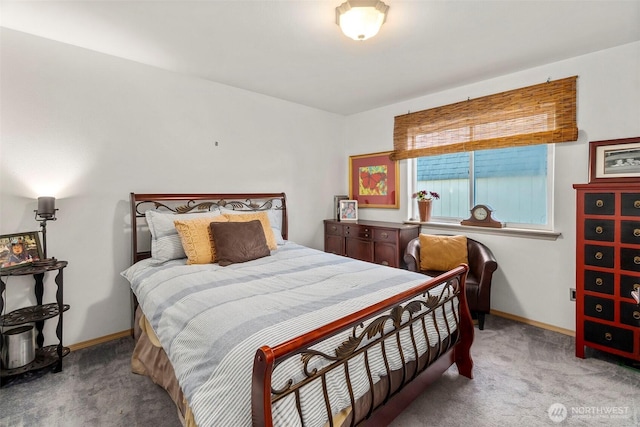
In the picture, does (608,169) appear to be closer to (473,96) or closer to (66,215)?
(473,96)

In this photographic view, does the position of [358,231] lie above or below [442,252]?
above

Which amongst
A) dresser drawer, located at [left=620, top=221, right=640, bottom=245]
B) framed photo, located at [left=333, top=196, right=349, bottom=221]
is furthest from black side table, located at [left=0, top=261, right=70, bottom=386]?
dresser drawer, located at [left=620, top=221, right=640, bottom=245]

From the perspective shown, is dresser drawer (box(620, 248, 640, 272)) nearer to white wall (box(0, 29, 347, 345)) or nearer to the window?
the window

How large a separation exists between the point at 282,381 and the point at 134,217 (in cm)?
235

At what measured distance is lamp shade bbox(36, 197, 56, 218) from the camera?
2270 millimetres

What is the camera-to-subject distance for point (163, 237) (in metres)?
2.64

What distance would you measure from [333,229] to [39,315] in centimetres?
310

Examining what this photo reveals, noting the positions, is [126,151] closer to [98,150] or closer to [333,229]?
[98,150]

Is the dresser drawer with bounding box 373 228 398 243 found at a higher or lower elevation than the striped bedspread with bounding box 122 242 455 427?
higher

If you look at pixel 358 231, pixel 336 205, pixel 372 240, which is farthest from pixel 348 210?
pixel 372 240

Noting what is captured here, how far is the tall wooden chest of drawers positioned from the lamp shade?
394cm

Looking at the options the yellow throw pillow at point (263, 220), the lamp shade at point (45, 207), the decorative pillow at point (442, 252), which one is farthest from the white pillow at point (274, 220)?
the decorative pillow at point (442, 252)

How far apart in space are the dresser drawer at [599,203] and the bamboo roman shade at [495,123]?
2.29 ft

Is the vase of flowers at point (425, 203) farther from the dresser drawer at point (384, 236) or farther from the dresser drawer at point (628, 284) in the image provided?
the dresser drawer at point (628, 284)
